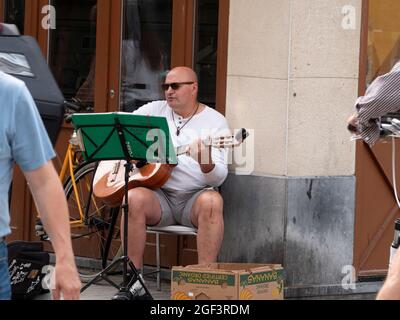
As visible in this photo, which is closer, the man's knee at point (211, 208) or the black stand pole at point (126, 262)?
the black stand pole at point (126, 262)

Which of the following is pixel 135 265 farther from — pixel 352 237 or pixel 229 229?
pixel 352 237

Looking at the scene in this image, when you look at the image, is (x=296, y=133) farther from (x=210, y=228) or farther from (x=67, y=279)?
(x=67, y=279)

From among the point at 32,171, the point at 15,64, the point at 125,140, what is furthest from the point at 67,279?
the point at 125,140

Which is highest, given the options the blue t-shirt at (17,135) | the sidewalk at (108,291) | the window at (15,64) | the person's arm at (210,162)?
the window at (15,64)

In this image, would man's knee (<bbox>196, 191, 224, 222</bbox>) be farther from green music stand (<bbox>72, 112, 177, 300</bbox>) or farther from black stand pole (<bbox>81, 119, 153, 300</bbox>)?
black stand pole (<bbox>81, 119, 153, 300</bbox>)

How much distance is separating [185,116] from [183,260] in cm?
120

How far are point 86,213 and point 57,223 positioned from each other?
4.53 meters

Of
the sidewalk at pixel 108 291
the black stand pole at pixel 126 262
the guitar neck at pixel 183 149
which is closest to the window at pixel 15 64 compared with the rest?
the black stand pole at pixel 126 262

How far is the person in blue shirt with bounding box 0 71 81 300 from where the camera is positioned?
3.95 m

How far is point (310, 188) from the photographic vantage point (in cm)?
759

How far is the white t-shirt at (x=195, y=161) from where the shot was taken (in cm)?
742

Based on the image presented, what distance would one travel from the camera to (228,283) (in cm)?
640

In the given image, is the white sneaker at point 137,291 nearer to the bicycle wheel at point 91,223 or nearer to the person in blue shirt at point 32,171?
the bicycle wheel at point 91,223

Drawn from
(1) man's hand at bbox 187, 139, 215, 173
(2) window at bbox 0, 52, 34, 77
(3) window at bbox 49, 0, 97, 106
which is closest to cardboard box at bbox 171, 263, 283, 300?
(1) man's hand at bbox 187, 139, 215, 173
